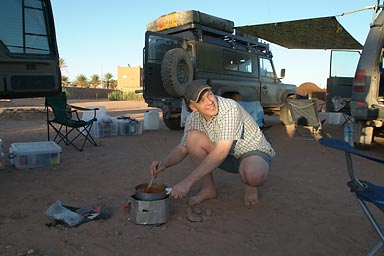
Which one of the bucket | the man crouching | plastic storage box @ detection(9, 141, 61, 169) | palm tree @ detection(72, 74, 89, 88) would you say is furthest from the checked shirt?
palm tree @ detection(72, 74, 89, 88)

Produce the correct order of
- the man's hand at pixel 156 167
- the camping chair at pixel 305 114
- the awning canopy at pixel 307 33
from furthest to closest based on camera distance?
1. the awning canopy at pixel 307 33
2. the camping chair at pixel 305 114
3. the man's hand at pixel 156 167

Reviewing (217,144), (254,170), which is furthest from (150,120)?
(217,144)

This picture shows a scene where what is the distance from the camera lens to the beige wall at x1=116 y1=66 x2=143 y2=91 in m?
38.8

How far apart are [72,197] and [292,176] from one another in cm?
249

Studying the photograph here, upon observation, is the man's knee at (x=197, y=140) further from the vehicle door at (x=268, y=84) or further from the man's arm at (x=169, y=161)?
the vehicle door at (x=268, y=84)

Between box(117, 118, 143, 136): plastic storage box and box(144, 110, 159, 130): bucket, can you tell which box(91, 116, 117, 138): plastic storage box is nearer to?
box(117, 118, 143, 136): plastic storage box

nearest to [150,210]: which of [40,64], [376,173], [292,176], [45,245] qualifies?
[45,245]

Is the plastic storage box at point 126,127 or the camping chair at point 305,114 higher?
the camping chair at point 305,114

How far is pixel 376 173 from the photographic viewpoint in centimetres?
439

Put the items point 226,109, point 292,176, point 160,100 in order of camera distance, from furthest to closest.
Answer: point 160,100
point 292,176
point 226,109

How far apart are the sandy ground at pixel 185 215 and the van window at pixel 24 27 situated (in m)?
1.32

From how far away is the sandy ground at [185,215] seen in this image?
2277mm

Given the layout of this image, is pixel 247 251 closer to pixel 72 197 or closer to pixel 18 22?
Answer: pixel 72 197

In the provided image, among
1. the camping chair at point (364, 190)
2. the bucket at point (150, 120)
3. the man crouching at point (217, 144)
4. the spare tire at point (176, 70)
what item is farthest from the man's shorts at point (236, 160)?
the bucket at point (150, 120)
